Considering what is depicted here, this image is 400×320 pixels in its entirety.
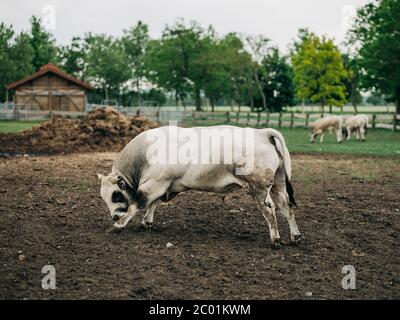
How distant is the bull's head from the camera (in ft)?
24.2

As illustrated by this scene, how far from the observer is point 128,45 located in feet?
258

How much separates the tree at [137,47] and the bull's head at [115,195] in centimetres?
7037

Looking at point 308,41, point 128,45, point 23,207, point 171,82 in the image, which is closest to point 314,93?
point 308,41

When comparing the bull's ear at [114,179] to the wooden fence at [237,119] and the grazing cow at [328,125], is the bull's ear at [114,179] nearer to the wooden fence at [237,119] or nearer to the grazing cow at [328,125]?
the grazing cow at [328,125]

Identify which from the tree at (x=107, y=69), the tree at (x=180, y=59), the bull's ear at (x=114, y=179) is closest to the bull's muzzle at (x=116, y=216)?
the bull's ear at (x=114, y=179)

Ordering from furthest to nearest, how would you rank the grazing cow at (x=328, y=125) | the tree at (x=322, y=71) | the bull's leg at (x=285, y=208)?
the tree at (x=322, y=71)
the grazing cow at (x=328, y=125)
the bull's leg at (x=285, y=208)

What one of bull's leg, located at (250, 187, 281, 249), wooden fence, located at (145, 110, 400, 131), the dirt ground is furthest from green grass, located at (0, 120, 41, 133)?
bull's leg, located at (250, 187, 281, 249)

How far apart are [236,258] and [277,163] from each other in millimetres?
1500

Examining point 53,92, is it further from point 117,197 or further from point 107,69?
point 117,197

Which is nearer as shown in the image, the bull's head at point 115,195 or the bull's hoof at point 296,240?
the bull's hoof at point 296,240

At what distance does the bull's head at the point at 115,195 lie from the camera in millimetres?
7371

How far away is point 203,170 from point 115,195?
1392 mm

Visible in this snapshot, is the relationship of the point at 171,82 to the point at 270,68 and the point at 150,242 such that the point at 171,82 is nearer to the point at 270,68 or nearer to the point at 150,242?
the point at 270,68
